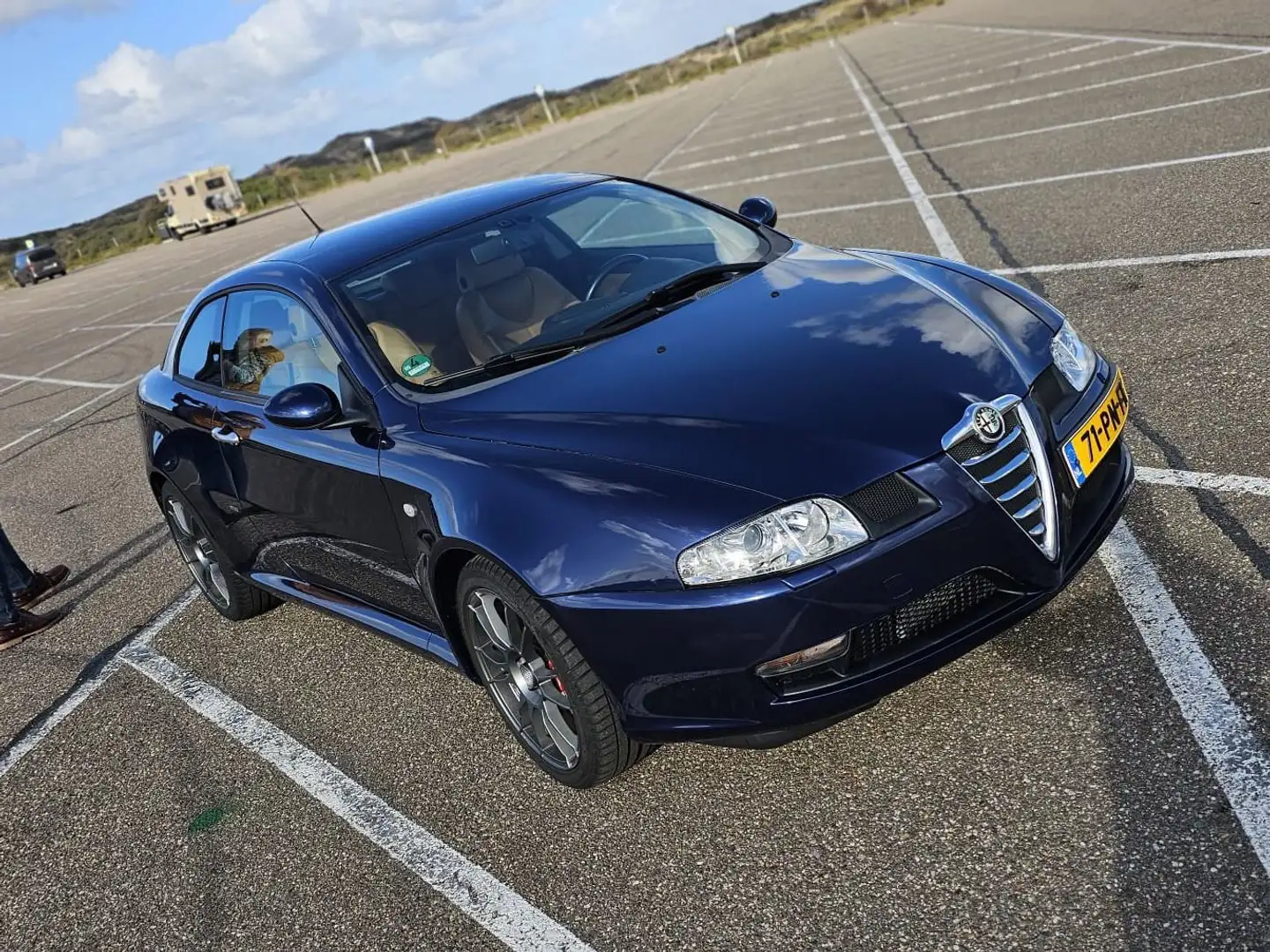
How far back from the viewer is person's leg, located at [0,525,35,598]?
638cm

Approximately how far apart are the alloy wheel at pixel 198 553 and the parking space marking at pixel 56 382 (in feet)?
28.2

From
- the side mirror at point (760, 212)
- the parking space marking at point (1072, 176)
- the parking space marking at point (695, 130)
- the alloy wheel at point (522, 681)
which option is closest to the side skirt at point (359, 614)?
the alloy wheel at point (522, 681)

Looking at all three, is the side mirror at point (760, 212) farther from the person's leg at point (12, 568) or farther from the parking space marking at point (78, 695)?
the person's leg at point (12, 568)

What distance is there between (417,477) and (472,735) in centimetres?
94

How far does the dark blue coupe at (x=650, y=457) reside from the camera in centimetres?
293

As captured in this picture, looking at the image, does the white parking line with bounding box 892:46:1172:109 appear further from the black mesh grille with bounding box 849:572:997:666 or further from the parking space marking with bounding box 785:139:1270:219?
the black mesh grille with bounding box 849:572:997:666

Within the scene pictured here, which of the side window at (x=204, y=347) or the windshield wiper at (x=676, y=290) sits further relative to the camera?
the side window at (x=204, y=347)

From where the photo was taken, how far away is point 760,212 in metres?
5.19

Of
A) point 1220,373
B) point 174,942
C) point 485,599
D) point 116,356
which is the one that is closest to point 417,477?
point 485,599

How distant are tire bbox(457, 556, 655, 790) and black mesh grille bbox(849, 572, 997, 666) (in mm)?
678

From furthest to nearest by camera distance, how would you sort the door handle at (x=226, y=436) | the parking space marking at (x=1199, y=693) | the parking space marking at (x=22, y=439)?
the parking space marking at (x=22, y=439), the door handle at (x=226, y=436), the parking space marking at (x=1199, y=693)

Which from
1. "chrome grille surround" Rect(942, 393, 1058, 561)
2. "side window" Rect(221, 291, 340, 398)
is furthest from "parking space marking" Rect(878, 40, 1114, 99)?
"chrome grille surround" Rect(942, 393, 1058, 561)

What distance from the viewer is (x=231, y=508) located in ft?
16.1

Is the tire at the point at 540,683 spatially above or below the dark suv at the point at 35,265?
below
